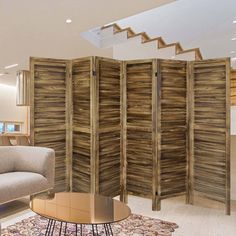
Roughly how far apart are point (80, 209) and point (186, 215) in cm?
161

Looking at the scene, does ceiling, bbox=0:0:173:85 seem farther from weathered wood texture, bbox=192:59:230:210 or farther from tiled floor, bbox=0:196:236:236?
tiled floor, bbox=0:196:236:236

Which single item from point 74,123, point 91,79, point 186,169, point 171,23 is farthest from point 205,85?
point 171,23

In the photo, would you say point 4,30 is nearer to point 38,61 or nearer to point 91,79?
point 38,61

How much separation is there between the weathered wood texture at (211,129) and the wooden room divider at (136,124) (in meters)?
0.01

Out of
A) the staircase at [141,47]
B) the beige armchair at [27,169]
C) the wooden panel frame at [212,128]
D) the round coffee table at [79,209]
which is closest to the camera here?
the round coffee table at [79,209]

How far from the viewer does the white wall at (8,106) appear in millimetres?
10904

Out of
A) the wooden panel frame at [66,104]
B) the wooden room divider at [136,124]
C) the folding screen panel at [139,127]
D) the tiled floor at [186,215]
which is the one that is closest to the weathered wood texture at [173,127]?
the wooden room divider at [136,124]

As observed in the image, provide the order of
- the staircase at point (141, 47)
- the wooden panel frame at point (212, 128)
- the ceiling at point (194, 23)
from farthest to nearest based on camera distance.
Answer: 1. the ceiling at point (194, 23)
2. the staircase at point (141, 47)
3. the wooden panel frame at point (212, 128)

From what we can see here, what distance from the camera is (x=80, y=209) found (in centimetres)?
224

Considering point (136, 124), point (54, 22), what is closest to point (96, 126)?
point (136, 124)

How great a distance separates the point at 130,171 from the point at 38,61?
6.08 feet

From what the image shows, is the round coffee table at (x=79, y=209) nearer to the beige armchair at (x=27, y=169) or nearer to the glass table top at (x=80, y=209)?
the glass table top at (x=80, y=209)

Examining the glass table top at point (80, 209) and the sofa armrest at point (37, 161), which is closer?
the glass table top at point (80, 209)

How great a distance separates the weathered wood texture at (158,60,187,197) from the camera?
355 centimetres
